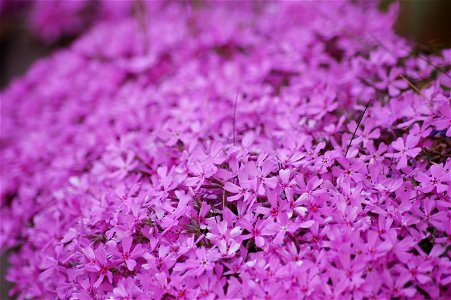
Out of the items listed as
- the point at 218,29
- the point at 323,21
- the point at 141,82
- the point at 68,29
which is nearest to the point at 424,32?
the point at 323,21

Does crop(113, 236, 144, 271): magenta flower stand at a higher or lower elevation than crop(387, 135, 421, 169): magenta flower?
lower

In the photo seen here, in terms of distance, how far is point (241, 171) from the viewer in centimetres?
153

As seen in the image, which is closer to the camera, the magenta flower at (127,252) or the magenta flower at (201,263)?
the magenta flower at (201,263)

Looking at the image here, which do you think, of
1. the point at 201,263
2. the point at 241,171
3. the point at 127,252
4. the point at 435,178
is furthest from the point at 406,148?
the point at 127,252

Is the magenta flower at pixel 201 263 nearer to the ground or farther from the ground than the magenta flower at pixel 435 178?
nearer to the ground

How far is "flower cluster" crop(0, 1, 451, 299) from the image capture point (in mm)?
1364

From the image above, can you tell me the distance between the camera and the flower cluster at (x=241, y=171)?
1.36 metres

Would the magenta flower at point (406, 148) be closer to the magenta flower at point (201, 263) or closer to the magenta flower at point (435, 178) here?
the magenta flower at point (435, 178)

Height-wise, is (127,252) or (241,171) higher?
(241,171)

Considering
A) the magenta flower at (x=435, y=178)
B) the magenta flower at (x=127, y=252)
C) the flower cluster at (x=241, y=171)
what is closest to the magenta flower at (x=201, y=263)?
the flower cluster at (x=241, y=171)

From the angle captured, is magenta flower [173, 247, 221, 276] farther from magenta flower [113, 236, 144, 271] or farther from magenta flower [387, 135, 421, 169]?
magenta flower [387, 135, 421, 169]

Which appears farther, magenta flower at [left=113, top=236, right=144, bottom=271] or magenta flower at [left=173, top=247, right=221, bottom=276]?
magenta flower at [left=113, top=236, right=144, bottom=271]

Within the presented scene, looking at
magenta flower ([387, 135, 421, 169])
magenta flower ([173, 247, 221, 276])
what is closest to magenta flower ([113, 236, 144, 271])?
magenta flower ([173, 247, 221, 276])

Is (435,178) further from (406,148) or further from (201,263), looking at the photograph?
(201,263)
